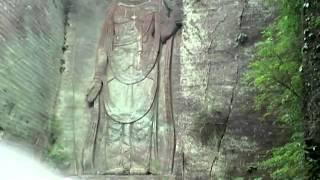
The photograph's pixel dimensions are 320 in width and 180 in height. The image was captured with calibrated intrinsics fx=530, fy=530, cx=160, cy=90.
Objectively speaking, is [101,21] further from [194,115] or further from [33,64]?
[194,115]

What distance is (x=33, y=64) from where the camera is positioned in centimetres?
698

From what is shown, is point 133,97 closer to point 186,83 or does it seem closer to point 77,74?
point 77,74

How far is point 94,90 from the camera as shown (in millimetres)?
7375

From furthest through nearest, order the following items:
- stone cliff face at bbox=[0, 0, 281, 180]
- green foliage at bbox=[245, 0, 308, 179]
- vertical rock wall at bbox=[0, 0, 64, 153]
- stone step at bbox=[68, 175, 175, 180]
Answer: stone step at bbox=[68, 175, 175, 180], vertical rock wall at bbox=[0, 0, 64, 153], stone cliff face at bbox=[0, 0, 281, 180], green foliage at bbox=[245, 0, 308, 179]

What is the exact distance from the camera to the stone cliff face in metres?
5.88

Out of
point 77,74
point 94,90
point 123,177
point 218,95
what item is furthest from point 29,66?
point 218,95

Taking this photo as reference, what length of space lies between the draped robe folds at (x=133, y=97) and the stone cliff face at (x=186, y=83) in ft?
0.59

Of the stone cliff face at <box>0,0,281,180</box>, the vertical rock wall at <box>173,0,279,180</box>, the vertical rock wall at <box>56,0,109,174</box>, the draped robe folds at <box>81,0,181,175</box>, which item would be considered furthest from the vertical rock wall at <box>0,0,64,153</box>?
the vertical rock wall at <box>173,0,279,180</box>

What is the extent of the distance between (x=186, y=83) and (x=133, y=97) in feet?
3.51

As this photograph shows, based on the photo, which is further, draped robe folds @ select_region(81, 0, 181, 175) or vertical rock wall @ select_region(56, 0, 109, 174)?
vertical rock wall @ select_region(56, 0, 109, 174)

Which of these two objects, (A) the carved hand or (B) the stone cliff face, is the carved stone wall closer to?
(B) the stone cliff face

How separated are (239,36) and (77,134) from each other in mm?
2670

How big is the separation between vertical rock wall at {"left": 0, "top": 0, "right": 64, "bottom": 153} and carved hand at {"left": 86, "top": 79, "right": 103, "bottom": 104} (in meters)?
0.51

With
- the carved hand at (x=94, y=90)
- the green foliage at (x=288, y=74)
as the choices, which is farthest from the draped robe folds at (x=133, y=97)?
the green foliage at (x=288, y=74)
